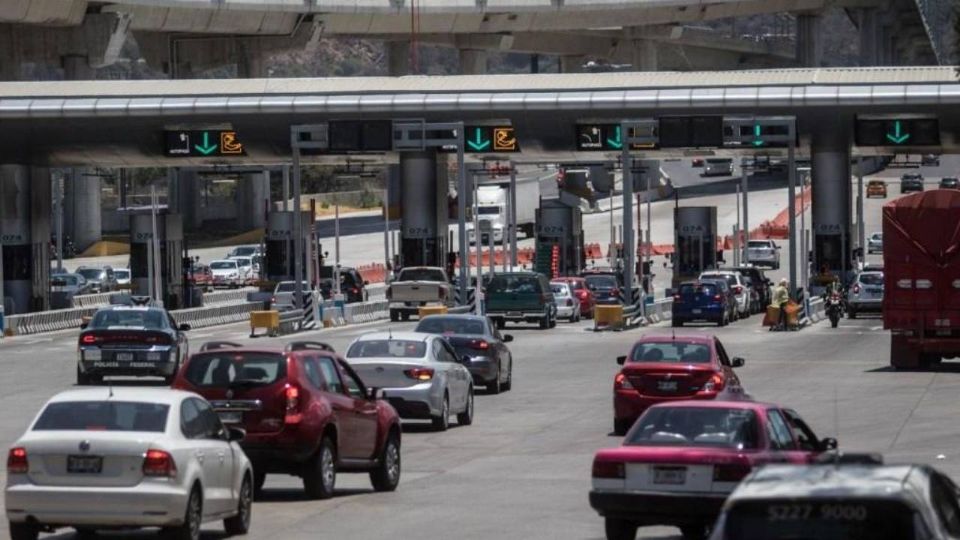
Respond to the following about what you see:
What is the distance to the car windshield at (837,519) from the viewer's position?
929 cm

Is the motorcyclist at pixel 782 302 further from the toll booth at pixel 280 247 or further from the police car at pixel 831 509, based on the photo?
→ the police car at pixel 831 509

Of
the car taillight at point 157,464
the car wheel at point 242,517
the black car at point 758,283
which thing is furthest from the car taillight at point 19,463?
the black car at point 758,283

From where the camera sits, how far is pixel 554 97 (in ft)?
208

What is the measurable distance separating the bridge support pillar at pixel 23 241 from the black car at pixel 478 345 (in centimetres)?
3521

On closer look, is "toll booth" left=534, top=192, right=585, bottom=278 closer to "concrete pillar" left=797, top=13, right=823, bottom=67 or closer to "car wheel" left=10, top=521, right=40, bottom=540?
"concrete pillar" left=797, top=13, right=823, bottom=67

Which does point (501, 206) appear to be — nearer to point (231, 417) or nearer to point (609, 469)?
point (231, 417)

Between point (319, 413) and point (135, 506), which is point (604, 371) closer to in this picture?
point (319, 413)

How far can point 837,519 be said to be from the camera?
9312mm

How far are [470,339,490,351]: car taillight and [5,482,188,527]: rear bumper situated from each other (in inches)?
740

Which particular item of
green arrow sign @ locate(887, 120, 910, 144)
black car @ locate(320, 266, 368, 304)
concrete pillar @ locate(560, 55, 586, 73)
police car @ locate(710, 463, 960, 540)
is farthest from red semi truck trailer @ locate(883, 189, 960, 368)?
concrete pillar @ locate(560, 55, 586, 73)

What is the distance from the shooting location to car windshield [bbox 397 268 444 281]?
6122 cm

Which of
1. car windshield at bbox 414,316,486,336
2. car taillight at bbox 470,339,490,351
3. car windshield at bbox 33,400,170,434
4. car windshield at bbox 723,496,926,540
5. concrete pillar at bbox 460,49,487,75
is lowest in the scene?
car taillight at bbox 470,339,490,351

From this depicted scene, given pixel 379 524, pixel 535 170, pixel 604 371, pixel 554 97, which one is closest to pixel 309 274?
pixel 554 97

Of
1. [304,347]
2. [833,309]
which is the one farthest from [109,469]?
[833,309]
